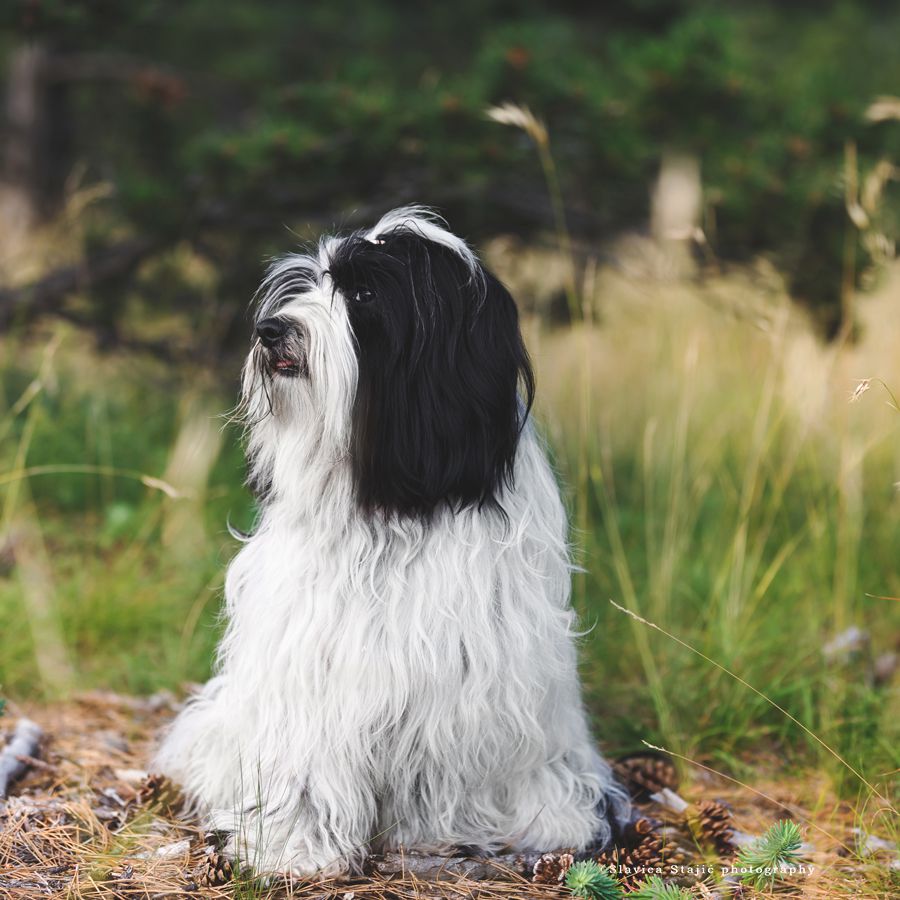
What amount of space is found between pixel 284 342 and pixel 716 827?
5.00 ft

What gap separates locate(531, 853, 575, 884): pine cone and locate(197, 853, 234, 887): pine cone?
659 mm

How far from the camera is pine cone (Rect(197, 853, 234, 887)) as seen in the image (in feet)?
7.53

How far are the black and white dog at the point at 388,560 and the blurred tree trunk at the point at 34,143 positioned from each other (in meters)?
4.78

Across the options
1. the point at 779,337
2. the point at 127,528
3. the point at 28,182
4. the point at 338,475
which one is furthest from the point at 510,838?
the point at 28,182

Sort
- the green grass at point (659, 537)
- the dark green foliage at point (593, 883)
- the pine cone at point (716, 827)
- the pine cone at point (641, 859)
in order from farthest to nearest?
the green grass at point (659, 537)
the pine cone at point (716, 827)
the pine cone at point (641, 859)
the dark green foliage at point (593, 883)

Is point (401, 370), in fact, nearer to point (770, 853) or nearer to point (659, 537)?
point (770, 853)

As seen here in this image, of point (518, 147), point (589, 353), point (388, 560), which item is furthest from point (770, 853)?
point (518, 147)

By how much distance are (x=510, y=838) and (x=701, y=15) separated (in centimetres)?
320

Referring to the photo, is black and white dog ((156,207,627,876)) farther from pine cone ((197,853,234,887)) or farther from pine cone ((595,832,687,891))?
pine cone ((595,832,687,891))

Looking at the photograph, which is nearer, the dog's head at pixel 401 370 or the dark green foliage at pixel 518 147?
the dog's head at pixel 401 370

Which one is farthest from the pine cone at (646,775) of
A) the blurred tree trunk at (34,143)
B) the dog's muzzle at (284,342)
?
the blurred tree trunk at (34,143)

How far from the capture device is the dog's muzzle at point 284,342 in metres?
2.24

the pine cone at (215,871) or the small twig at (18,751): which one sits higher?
the pine cone at (215,871)

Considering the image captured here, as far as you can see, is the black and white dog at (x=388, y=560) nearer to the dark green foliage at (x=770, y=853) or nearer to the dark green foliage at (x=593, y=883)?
the dark green foliage at (x=593, y=883)
